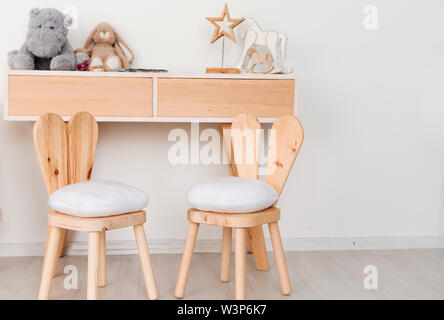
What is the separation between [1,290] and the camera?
1771 mm

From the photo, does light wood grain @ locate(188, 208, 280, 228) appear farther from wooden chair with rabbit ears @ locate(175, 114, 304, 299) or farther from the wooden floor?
the wooden floor

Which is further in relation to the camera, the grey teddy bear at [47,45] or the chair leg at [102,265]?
the grey teddy bear at [47,45]

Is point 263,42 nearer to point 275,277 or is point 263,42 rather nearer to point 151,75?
point 151,75

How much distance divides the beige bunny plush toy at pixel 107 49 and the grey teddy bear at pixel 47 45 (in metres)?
0.08

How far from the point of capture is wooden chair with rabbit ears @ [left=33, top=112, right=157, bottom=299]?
1468mm

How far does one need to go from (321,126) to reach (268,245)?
1.89ft

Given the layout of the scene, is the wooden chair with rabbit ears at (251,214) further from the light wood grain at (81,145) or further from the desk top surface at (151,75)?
the light wood grain at (81,145)

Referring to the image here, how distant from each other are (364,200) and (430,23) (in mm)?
844

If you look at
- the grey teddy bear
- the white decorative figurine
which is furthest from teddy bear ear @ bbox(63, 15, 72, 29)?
the white decorative figurine

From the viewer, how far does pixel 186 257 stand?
65.6 inches

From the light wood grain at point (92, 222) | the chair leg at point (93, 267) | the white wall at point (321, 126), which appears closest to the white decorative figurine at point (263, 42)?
the white wall at point (321, 126)

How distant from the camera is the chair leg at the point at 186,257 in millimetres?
1653
